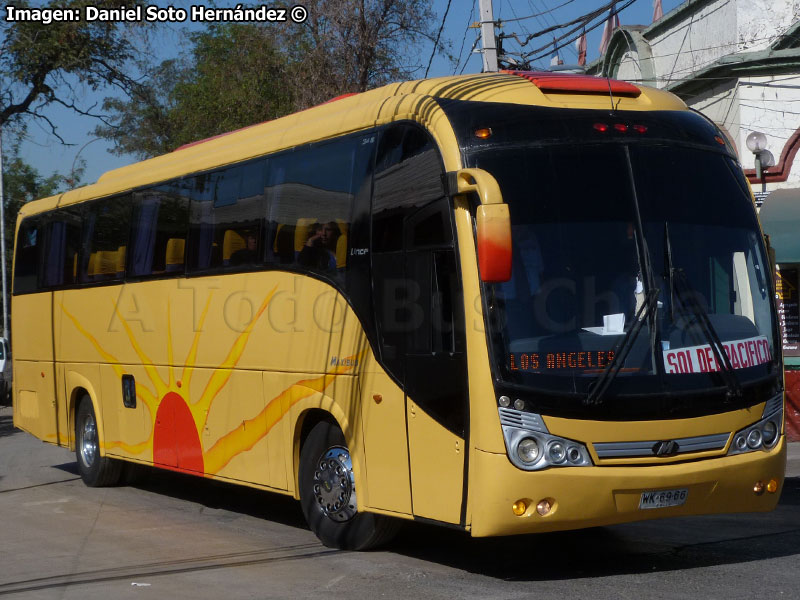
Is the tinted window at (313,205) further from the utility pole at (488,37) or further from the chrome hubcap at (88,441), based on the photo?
the utility pole at (488,37)

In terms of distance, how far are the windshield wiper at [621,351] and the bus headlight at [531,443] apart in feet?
1.04

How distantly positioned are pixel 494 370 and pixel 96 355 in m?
7.56

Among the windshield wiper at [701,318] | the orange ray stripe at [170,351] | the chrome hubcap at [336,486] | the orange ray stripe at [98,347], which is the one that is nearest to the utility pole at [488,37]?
the orange ray stripe at [98,347]

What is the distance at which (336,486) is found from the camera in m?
9.05

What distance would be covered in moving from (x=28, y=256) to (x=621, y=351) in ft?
34.9

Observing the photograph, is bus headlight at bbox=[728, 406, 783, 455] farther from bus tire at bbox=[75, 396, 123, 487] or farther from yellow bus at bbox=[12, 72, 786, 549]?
bus tire at bbox=[75, 396, 123, 487]

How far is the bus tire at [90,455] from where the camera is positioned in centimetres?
1395

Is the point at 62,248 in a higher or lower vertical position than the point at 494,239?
higher

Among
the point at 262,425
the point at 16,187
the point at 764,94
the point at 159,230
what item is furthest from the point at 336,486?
the point at 16,187

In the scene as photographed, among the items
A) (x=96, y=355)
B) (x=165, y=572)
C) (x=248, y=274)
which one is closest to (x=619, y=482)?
(x=165, y=572)

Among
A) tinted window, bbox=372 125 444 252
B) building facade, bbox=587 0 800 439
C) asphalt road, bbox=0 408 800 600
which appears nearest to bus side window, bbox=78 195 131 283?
asphalt road, bbox=0 408 800 600

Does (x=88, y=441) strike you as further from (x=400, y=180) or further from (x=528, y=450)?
(x=528, y=450)

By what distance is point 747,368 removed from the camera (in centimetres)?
775

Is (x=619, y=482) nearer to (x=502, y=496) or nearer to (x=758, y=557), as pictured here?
(x=502, y=496)
